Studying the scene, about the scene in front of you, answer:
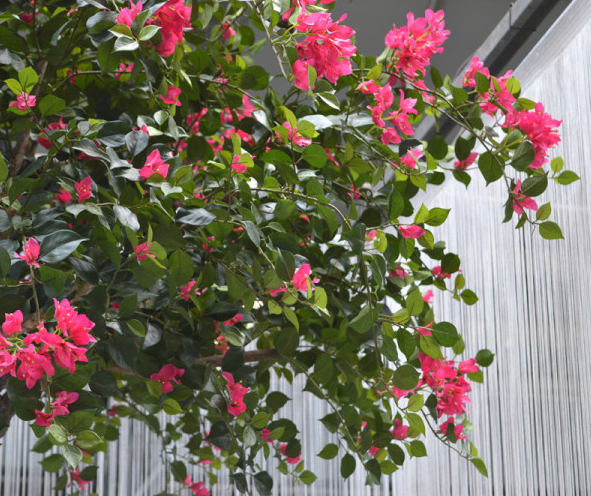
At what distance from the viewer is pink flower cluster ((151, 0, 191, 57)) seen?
1.06 m

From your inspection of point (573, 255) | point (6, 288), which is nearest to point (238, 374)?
point (6, 288)

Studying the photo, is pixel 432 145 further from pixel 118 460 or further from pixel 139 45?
pixel 118 460

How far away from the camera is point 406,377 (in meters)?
1.17

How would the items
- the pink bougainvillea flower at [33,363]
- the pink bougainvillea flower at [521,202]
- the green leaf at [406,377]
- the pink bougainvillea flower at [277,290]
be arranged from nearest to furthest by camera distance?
the pink bougainvillea flower at [33,363]
the pink bougainvillea flower at [277,290]
the green leaf at [406,377]
the pink bougainvillea flower at [521,202]

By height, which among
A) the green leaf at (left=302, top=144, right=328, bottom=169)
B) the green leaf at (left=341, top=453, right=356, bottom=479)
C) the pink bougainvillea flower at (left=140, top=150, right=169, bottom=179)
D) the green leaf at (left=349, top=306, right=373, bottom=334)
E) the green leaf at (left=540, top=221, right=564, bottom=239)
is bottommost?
the green leaf at (left=341, top=453, right=356, bottom=479)

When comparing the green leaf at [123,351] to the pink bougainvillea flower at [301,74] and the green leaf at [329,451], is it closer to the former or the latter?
the pink bougainvillea flower at [301,74]

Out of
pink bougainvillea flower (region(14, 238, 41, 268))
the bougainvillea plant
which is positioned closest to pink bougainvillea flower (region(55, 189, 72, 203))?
the bougainvillea plant

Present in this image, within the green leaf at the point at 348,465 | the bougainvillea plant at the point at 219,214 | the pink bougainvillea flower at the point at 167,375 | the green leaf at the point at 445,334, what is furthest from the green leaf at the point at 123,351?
the green leaf at the point at 348,465

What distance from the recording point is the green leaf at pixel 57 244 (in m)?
0.89

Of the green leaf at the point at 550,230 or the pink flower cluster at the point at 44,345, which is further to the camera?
the green leaf at the point at 550,230

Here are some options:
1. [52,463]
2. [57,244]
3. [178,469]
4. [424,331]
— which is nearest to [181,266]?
[57,244]

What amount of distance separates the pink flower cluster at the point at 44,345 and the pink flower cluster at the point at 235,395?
0.47 m

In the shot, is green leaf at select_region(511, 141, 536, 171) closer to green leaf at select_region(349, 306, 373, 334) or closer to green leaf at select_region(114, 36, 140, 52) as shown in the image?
green leaf at select_region(349, 306, 373, 334)

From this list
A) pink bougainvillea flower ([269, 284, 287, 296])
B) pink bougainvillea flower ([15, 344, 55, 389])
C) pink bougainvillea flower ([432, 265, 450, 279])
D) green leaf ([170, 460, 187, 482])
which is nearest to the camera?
pink bougainvillea flower ([15, 344, 55, 389])
